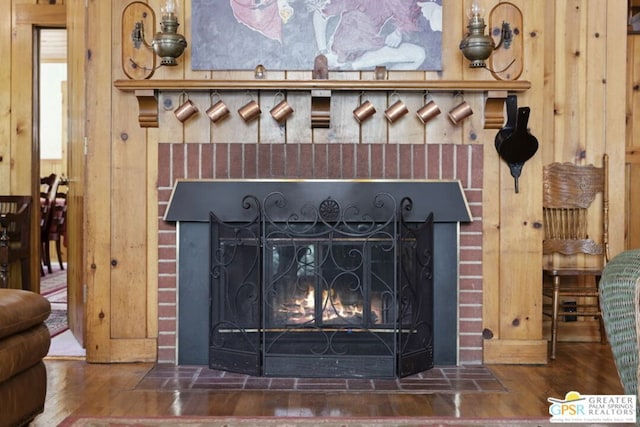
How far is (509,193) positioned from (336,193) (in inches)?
33.6

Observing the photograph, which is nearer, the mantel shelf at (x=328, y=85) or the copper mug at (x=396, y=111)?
the mantel shelf at (x=328, y=85)

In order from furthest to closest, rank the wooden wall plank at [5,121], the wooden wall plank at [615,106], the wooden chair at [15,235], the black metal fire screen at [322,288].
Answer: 1. the wooden wall plank at [5,121]
2. the wooden chair at [15,235]
3. the wooden wall plank at [615,106]
4. the black metal fire screen at [322,288]

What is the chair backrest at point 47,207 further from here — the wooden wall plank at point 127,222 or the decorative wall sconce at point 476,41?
the decorative wall sconce at point 476,41

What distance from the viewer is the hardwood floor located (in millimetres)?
2508

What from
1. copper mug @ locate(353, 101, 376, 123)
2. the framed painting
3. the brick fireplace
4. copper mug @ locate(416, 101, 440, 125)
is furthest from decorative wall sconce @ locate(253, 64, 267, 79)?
copper mug @ locate(416, 101, 440, 125)

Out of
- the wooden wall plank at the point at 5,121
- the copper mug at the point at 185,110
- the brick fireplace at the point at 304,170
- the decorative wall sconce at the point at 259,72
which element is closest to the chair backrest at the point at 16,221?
the wooden wall plank at the point at 5,121

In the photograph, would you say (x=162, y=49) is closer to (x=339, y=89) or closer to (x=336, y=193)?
(x=339, y=89)

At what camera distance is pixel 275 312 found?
314cm

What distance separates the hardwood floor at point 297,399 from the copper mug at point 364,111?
1.26 meters

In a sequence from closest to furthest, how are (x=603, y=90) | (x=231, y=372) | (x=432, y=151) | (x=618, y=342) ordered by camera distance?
(x=618, y=342)
(x=231, y=372)
(x=432, y=151)
(x=603, y=90)

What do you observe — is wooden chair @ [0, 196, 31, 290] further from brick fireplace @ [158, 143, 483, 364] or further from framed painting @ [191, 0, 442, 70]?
framed painting @ [191, 0, 442, 70]

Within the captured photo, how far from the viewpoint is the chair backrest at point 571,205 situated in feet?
12.0

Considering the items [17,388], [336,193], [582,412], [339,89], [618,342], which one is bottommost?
[582,412]

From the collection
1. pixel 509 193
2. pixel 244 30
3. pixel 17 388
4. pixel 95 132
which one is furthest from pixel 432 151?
pixel 17 388
